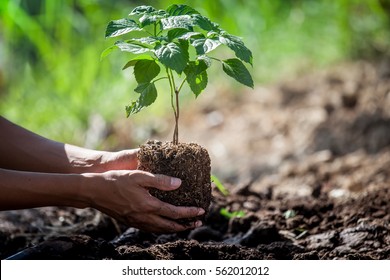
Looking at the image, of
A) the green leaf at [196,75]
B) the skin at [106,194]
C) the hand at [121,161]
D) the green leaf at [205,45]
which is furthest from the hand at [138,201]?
the green leaf at [205,45]

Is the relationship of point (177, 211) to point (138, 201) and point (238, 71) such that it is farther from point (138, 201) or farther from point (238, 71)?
point (238, 71)

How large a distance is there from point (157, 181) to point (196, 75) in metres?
0.36

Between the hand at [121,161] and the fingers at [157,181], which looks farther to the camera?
the hand at [121,161]

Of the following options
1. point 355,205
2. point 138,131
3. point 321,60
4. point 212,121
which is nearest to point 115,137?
point 138,131

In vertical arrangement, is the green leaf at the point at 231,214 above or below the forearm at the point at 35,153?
below

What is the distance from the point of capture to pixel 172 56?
2.22 meters

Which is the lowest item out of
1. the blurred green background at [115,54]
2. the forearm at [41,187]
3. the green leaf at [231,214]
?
the forearm at [41,187]

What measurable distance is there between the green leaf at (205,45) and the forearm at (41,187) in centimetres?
52

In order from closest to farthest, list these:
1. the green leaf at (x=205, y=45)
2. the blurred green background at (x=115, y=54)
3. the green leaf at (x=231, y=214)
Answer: the green leaf at (x=205, y=45)
the green leaf at (x=231, y=214)
the blurred green background at (x=115, y=54)

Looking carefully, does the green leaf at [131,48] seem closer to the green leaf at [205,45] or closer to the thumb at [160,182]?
the green leaf at [205,45]

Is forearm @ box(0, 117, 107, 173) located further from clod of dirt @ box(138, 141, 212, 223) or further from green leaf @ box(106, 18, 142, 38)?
green leaf @ box(106, 18, 142, 38)

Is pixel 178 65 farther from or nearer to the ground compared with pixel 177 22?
nearer to the ground

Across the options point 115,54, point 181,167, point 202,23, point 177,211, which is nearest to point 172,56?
point 202,23

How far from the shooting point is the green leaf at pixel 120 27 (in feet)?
7.50
